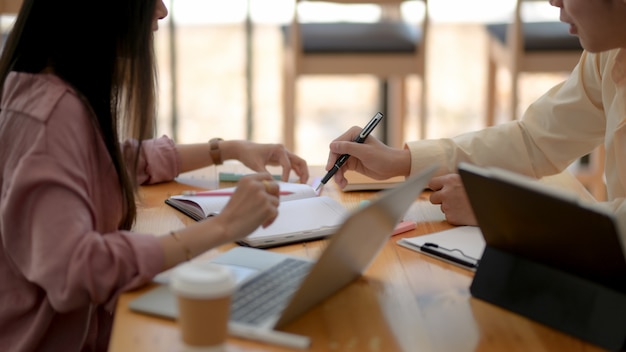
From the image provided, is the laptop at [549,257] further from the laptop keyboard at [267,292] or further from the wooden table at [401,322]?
the laptop keyboard at [267,292]

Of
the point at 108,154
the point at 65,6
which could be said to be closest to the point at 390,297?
the point at 108,154

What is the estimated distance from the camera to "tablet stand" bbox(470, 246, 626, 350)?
0.91 metres

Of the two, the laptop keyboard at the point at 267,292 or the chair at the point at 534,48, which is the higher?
the chair at the point at 534,48

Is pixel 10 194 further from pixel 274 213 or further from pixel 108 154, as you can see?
pixel 274 213

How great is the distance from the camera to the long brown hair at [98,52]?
1.12 m

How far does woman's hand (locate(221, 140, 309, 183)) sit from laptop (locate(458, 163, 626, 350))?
0.66 meters

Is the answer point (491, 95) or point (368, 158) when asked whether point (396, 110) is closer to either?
point (491, 95)

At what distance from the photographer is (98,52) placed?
3.72 feet

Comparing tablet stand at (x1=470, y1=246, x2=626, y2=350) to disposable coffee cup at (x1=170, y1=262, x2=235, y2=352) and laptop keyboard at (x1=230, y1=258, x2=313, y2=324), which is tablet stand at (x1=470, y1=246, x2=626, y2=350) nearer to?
laptop keyboard at (x1=230, y1=258, x2=313, y2=324)

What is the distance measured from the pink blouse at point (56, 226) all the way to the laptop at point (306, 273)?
0.20ft

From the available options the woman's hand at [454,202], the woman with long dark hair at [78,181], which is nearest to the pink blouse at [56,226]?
the woman with long dark hair at [78,181]

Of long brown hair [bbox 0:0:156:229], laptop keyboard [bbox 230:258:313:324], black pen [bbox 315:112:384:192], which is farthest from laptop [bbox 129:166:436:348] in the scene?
black pen [bbox 315:112:384:192]

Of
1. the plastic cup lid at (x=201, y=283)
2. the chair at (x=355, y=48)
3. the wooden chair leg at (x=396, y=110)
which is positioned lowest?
the wooden chair leg at (x=396, y=110)

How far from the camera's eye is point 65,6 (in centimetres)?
111
